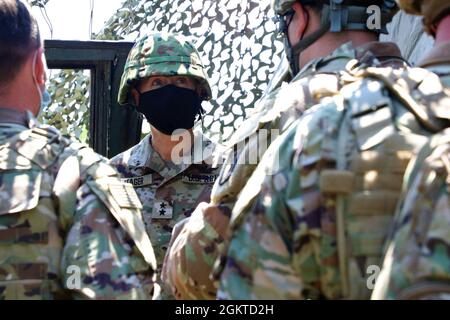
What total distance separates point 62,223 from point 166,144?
2.21m

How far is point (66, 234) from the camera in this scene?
91.7 inches

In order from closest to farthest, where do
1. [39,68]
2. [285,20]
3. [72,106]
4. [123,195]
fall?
1. [123,195]
2. [39,68]
3. [285,20]
4. [72,106]

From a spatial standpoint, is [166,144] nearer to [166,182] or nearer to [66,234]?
[166,182]

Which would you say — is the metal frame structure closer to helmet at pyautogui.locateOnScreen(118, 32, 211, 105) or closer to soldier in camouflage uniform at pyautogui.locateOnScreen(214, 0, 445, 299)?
helmet at pyautogui.locateOnScreen(118, 32, 211, 105)

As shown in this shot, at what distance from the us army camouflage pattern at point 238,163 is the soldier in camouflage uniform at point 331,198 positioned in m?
0.40

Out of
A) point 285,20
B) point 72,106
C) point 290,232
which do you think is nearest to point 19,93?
point 285,20

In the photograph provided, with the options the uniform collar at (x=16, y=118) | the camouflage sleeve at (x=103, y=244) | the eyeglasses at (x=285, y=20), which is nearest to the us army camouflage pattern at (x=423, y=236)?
the camouflage sleeve at (x=103, y=244)

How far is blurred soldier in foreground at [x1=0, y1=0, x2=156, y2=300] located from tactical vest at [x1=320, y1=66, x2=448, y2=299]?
67 cm

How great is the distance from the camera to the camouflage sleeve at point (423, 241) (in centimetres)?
155

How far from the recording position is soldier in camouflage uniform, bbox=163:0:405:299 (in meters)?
2.37

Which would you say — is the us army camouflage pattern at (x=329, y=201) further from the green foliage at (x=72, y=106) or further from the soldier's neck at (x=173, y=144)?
the green foliage at (x=72, y=106)

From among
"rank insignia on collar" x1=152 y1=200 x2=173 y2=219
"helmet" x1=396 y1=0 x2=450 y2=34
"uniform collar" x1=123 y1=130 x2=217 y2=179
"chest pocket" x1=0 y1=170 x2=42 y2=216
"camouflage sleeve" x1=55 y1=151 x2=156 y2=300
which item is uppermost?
"helmet" x1=396 y1=0 x2=450 y2=34

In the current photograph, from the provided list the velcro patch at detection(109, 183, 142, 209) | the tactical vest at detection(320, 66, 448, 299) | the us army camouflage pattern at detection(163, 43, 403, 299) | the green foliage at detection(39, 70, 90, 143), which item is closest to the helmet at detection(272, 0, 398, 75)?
the us army camouflage pattern at detection(163, 43, 403, 299)

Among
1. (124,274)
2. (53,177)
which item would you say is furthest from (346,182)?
(53,177)
